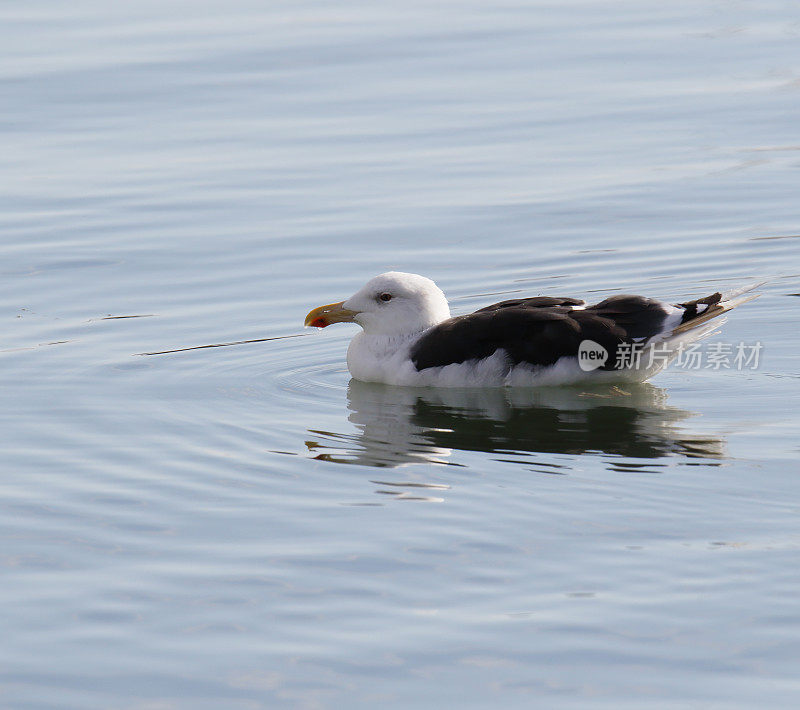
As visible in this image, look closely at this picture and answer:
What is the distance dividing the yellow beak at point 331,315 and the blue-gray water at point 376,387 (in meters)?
0.45

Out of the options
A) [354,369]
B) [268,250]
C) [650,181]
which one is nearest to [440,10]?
[650,181]

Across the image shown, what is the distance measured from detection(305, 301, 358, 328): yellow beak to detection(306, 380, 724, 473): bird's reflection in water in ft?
1.62

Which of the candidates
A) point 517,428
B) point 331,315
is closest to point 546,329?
point 517,428

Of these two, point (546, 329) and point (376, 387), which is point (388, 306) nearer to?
point (376, 387)

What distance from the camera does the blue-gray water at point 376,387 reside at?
21.5ft

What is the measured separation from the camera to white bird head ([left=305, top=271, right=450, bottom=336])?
11445mm

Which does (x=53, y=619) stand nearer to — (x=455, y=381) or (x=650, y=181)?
(x=455, y=381)

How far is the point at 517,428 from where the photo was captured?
1005cm

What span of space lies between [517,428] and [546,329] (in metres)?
0.92

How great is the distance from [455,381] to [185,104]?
883cm

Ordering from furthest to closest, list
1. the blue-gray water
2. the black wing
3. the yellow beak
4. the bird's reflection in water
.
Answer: the yellow beak, the black wing, the bird's reflection in water, the blue-gray water

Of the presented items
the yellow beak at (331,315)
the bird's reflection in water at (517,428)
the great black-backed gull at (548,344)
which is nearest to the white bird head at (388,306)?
the yellow beak at (331,315)

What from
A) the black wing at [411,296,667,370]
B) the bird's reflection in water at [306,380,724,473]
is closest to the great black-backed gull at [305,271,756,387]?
the black wing at [411,296,667,370]

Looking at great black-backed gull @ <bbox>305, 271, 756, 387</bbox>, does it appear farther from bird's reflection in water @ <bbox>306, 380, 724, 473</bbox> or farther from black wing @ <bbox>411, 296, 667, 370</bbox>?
bird's reflection in water @ <bbox>306, 380, 724, 473</bbox>
